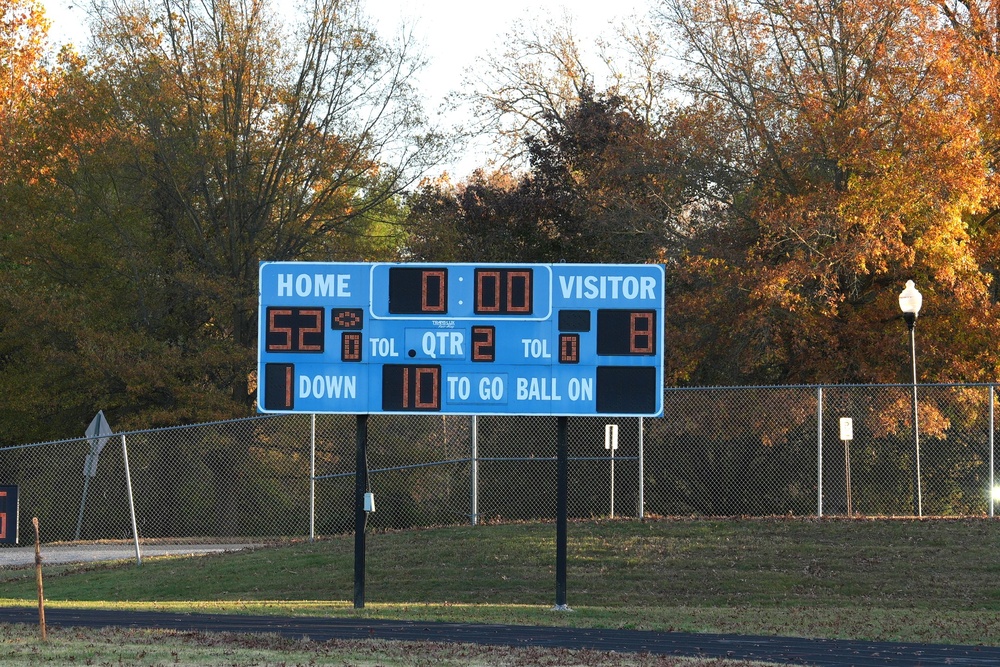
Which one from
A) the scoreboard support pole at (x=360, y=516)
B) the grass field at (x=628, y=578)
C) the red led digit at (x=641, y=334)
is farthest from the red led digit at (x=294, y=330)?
the red led digit at (x=641, y=334)

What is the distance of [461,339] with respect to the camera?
51.6 ft

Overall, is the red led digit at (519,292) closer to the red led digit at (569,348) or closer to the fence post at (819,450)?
the red led digit at (569,348)

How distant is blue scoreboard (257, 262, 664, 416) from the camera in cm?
1570

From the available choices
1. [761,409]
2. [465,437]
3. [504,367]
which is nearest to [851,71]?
[761,409]

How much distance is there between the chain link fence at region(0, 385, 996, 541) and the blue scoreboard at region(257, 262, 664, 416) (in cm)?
609

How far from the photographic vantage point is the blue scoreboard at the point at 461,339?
51.5 ft

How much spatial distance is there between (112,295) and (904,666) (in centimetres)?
2547

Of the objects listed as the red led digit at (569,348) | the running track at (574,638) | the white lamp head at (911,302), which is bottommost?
the running track at (574,638)

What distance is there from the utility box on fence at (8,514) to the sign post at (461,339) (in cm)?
363

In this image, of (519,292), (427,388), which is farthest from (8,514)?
(519,292)

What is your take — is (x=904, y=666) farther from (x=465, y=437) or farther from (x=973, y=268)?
(x=973, y=268)

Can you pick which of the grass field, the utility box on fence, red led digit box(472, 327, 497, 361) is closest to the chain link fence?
the grass field

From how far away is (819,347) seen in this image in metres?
28.0

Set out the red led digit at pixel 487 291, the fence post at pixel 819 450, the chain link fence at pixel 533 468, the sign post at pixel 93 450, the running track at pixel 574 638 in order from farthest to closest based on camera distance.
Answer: the sign post at pixel 93 450 → the chain link fence at pixel 533 468 → the fence post at pixel 819 450 → the red led digit at pixel 487 291 → the running track at pixel 574 638
